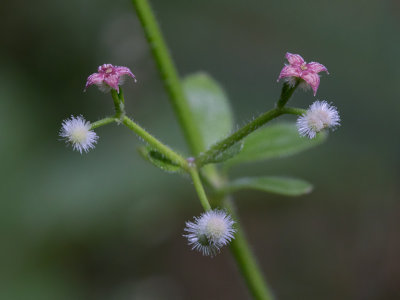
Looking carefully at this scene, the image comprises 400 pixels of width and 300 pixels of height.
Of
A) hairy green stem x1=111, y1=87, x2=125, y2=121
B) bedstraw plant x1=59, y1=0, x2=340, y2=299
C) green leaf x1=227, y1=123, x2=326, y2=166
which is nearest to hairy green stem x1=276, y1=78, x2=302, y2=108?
bedstraw plant x1=59, y1=0, x2=340, y2=299

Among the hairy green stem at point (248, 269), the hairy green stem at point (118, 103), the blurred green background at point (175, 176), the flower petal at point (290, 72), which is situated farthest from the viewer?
the blurred green background at point (175, 176)

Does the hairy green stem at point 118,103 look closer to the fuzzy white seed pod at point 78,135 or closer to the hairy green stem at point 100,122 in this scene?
the hairy green stem at point 100,122

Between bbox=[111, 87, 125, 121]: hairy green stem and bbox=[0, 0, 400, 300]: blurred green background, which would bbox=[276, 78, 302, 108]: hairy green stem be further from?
bbox=[0, 0, 400, 300]: blurred green background

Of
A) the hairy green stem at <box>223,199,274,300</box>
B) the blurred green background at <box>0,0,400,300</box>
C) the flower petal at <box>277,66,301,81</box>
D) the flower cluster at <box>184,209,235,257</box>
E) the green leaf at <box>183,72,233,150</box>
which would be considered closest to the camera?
the flower cluster at <box>184,209,235,257</box>

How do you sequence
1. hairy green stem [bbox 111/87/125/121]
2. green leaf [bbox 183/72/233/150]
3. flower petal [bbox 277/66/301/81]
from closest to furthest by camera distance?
flower petal [bbox 277/66/301/81] → hairy green stem [bbox 111/87/125/121] → green leaf [bbox 183/72/233/150]

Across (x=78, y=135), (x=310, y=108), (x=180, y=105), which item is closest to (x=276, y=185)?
(x=180, y=105)

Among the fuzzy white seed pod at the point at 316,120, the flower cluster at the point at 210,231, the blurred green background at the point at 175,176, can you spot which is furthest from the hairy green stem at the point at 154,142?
the blurred green background at the point at 175,176

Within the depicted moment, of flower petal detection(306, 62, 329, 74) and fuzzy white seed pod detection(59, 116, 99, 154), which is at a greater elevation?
fuzzy white seed pod detection(59, 116, 99, 154)
